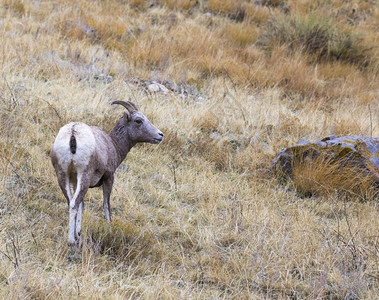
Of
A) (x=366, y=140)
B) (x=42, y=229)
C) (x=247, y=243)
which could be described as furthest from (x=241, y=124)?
(x=42, y=229)

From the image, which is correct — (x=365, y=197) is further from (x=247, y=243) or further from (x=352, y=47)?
(x=352, y=47)

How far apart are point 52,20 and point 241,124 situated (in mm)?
4254

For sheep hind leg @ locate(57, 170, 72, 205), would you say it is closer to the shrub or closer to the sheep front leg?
the sheep front leg

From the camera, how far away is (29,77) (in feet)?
23.8

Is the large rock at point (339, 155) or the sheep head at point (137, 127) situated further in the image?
the large rock at point (339, 155)

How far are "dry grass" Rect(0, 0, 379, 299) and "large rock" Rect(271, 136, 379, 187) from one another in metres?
0.21

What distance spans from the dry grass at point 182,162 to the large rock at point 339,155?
0.70 ft

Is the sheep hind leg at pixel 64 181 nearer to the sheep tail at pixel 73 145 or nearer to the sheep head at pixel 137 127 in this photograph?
the sheep tail at pixel 73 145

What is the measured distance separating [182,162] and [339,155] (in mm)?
1749

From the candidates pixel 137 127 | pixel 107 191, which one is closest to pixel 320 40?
pixel 137 127

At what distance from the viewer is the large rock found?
5867 mm

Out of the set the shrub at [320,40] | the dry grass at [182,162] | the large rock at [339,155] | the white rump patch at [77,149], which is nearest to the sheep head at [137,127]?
the dry grass at [182,162]

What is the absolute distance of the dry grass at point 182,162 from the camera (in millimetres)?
4059

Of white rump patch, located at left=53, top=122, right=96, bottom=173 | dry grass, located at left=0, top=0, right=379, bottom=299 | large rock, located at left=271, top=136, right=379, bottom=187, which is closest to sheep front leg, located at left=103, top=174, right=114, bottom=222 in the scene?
dry grass, located at left=0, top=0, right=379, bottom=299
